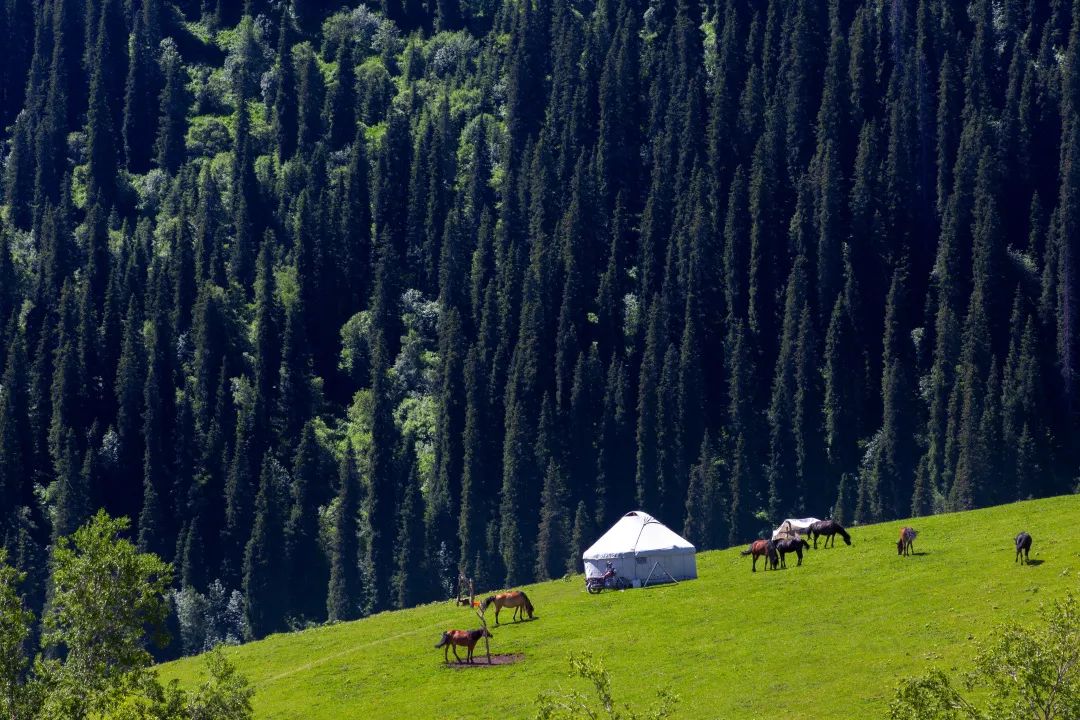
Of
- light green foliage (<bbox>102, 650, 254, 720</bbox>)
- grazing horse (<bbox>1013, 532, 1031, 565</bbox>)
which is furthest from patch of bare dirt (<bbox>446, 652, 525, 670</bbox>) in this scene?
grazing horse (<bbox>1013, 532, 1031, 565</bbox>)

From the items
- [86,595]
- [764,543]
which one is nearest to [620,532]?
[764,543]

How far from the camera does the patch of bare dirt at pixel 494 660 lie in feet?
332

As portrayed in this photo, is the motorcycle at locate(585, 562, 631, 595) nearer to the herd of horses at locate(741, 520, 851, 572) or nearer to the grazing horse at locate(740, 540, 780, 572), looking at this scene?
the herd of horses at locate(741, 520, 851, 572)

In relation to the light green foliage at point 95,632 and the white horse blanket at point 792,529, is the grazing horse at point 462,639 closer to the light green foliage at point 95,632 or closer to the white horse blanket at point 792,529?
the white horse blanket at point 792,529

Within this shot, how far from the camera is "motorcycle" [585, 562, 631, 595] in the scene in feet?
400

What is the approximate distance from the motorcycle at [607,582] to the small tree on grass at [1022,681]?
6381cm

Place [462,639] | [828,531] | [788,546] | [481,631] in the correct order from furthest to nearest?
[828,531] < [788,546] < [481,631] < [462,639]

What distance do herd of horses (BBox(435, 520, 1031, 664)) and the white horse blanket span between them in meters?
1.11

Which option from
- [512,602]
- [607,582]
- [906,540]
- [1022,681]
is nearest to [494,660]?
[512,602]

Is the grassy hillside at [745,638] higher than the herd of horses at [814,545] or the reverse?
the reverse

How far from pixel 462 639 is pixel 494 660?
294 centimetres

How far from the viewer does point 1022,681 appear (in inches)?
2233

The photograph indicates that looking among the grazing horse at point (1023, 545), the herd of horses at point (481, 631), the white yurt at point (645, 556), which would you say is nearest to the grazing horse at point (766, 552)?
the white yurt at point (645, 556)

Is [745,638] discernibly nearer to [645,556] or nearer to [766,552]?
[766,552]
